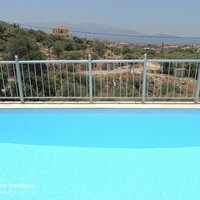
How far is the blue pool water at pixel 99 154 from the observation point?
8.64ft

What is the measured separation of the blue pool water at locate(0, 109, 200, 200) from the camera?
8.64 ft

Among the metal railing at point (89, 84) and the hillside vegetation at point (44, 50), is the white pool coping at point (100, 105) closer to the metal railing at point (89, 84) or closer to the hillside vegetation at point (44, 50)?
the metal railing at point (89, 84)

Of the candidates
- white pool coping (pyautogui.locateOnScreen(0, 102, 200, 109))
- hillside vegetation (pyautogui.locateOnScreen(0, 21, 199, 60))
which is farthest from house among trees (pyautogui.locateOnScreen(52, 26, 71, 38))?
white pool coping (pyautogui.locateOnScreen(0, 102, 200, 109))

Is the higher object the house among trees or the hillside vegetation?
the house among trees

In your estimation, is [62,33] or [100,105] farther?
[62,33]

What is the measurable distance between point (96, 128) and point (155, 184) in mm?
1624

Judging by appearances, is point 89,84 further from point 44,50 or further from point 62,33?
point 62,33

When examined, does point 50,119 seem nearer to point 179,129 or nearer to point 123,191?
point 123,191

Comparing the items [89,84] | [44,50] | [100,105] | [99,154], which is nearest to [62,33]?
[44,50]

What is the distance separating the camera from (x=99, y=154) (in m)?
3.47

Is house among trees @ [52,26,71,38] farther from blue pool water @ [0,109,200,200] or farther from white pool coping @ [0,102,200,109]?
blue pool water @ [0,109,200,200]

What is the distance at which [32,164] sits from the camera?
10.2 feet

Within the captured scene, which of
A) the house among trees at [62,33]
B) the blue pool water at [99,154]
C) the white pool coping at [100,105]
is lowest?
the blue pool water at [99,154]

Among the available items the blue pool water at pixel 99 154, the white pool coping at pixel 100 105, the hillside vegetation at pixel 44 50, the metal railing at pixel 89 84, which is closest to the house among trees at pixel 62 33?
the hillside vegetation at pixel 44 50
